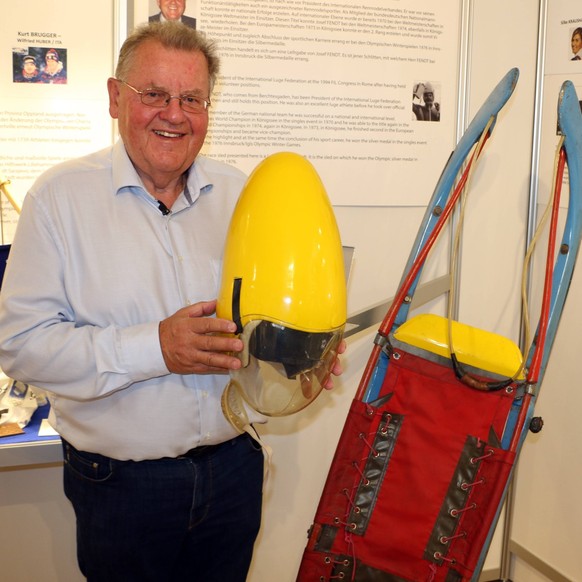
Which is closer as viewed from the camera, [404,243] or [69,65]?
[69,65]

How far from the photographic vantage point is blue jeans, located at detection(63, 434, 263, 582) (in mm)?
1385

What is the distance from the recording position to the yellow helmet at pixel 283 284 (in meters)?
1.09

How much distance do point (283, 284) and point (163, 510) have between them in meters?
0.58

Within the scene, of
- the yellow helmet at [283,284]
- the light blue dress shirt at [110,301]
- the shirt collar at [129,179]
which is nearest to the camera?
the yellow helmet at [283,284]

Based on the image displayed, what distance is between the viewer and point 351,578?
1487 millimetres

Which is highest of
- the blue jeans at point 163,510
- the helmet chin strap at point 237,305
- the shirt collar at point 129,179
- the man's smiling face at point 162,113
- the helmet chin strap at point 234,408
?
the man's smiling face at point 162,113

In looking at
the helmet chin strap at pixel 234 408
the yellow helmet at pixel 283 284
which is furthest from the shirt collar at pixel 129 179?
the helmet chin strap at pixel 234 408

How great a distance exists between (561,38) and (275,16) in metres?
0.85

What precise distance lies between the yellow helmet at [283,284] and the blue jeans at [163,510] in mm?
316

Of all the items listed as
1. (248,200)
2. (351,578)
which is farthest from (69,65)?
(351,578)

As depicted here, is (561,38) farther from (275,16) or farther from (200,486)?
(200,486)

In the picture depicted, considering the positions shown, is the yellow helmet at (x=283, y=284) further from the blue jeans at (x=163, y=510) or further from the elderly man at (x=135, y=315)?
the blue jeans at (x=163, y=510)

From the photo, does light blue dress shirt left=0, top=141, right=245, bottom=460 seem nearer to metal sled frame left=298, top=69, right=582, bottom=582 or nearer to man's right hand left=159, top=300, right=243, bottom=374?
man's right hand left=159, top=300, right=243, bottom=374

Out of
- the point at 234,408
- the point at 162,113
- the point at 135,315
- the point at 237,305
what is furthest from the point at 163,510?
the point at 162,113
